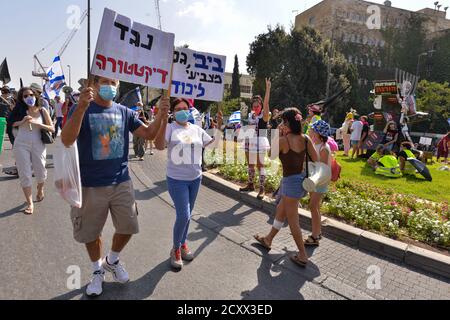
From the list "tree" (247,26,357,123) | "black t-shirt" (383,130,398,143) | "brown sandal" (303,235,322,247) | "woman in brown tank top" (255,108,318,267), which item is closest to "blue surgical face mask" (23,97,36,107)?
"woman in brown tank top" (255,108,318,267)

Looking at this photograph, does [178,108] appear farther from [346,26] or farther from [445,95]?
[346,26]

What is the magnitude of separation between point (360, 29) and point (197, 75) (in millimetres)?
52900

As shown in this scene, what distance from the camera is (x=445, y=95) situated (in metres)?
32.8

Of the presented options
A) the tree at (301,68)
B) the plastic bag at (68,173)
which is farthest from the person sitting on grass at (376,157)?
the tree at (301,68)

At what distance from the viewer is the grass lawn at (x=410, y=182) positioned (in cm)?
716

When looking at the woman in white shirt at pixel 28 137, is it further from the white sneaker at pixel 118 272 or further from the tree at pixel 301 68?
the tree at pixel 301 68

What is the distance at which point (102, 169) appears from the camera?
2902 mm

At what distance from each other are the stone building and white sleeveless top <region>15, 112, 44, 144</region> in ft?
153

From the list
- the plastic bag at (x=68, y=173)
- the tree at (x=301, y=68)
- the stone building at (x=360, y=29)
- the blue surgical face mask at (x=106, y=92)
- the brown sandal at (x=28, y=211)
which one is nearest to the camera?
the plastic bag at (x=68, y=173)

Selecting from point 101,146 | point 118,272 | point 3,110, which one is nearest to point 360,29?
point 3,110

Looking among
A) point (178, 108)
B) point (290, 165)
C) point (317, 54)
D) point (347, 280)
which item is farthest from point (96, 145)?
point (317, 54)

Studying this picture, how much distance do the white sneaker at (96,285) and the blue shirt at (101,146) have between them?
91 centimetres

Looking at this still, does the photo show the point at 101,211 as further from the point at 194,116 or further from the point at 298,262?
the point at 194,116

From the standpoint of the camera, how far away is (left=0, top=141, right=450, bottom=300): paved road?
3181 millimetres
